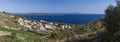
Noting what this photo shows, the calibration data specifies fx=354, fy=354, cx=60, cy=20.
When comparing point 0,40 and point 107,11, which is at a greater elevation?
point 107,11

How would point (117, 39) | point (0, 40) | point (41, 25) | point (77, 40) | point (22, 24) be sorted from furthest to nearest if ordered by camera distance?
point (41, 25) → point (22, 24) → point (0, 40) → point (77, 40) → point (117, 39)

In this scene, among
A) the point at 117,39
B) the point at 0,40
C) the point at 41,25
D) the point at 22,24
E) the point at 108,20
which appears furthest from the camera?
the point at 41,25

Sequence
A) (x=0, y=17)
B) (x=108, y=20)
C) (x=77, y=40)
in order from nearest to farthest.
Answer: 1. (x=108, y=20)
2. (x=77, y=40)
3. (x=0, y=17)

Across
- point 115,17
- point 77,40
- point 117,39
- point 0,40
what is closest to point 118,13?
point 115,17

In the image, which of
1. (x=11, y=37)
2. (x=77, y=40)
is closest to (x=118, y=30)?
(x=77, y=40)

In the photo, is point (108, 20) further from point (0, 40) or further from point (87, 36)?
point (0, 40)

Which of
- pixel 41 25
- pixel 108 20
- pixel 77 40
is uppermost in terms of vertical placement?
pixel 108 20

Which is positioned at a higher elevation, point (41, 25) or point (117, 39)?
point (117, 39)

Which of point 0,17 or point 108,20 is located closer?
point 108,20

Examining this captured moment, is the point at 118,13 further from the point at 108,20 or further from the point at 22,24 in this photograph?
the point at 22,24
